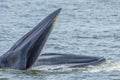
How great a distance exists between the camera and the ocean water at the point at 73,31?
2384 centimetres

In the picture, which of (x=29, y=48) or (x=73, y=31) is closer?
(x=29, y=48)

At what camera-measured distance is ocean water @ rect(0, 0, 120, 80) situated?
23.8m

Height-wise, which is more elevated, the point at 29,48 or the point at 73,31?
the point at 29,48

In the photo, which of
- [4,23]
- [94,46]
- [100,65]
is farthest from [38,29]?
[4,23]

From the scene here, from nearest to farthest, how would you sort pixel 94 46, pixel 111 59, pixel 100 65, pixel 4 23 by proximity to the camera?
pixel 100 65 < pixel 111 59 < pixel 94 46 < pixel 4 23

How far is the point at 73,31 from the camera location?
3481 centimetres

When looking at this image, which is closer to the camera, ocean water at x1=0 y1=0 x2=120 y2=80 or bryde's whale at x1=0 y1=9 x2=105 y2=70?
bryde's whale at x1=0 y1=9 x2=105 y2=70

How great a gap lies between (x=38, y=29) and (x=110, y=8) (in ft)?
76.3

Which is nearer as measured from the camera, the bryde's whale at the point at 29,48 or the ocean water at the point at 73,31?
the bryde's whale at the point at 29,48

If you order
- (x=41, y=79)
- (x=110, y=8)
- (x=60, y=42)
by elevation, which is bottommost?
(x=110, y=8)

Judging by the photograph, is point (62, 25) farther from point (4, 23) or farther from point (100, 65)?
point (100, 65)

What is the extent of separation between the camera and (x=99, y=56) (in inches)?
1091

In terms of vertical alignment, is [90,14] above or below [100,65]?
below

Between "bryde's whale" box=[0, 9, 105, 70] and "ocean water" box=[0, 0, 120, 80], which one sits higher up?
"bryde's whale" box=[0, 9, 105, 70]
